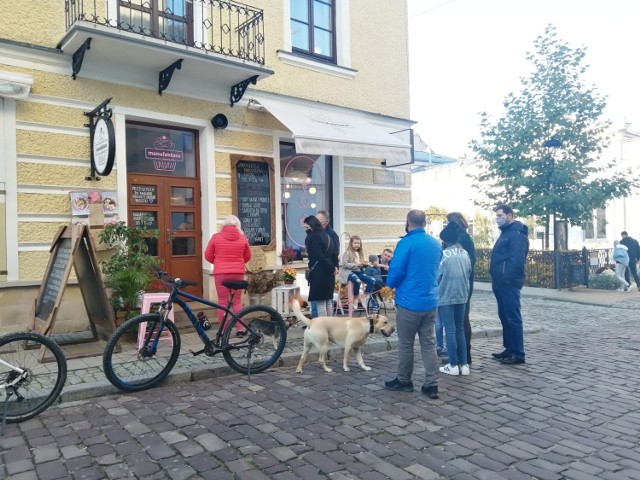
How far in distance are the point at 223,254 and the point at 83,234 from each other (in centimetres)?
187

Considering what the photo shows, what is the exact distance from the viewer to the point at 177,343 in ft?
17.9

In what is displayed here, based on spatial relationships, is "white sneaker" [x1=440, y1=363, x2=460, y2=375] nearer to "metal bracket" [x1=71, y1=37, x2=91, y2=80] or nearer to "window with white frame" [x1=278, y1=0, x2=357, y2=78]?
"metal bracket" [x1=71, y1=37, x2=91, y2=80]

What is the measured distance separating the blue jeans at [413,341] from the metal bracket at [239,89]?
515 cm

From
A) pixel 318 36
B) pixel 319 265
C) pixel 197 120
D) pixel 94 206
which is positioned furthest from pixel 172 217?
pixel 318 36

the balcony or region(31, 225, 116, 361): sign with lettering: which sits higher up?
the balcony

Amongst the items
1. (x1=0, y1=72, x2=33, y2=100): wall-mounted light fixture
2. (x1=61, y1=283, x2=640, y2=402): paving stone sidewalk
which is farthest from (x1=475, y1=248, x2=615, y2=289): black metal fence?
(x1=0, y1=72, x2=33, y2=100): wall-mounted light fixture

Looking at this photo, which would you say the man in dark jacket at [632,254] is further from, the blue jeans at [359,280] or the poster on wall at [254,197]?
the poster on wall at [254,197]

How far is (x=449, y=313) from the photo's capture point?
227 inches

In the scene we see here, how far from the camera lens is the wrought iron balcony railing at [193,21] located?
25.2ft

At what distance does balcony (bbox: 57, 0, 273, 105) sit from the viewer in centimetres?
718

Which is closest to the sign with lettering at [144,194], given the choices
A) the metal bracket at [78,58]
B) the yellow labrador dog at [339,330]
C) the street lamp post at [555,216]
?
the metal bracket at [78,58]

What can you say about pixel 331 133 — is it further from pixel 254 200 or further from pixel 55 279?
pixel 55 279

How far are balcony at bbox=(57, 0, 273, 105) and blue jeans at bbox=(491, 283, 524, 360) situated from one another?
5.03 meters

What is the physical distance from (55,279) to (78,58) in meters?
3.11
